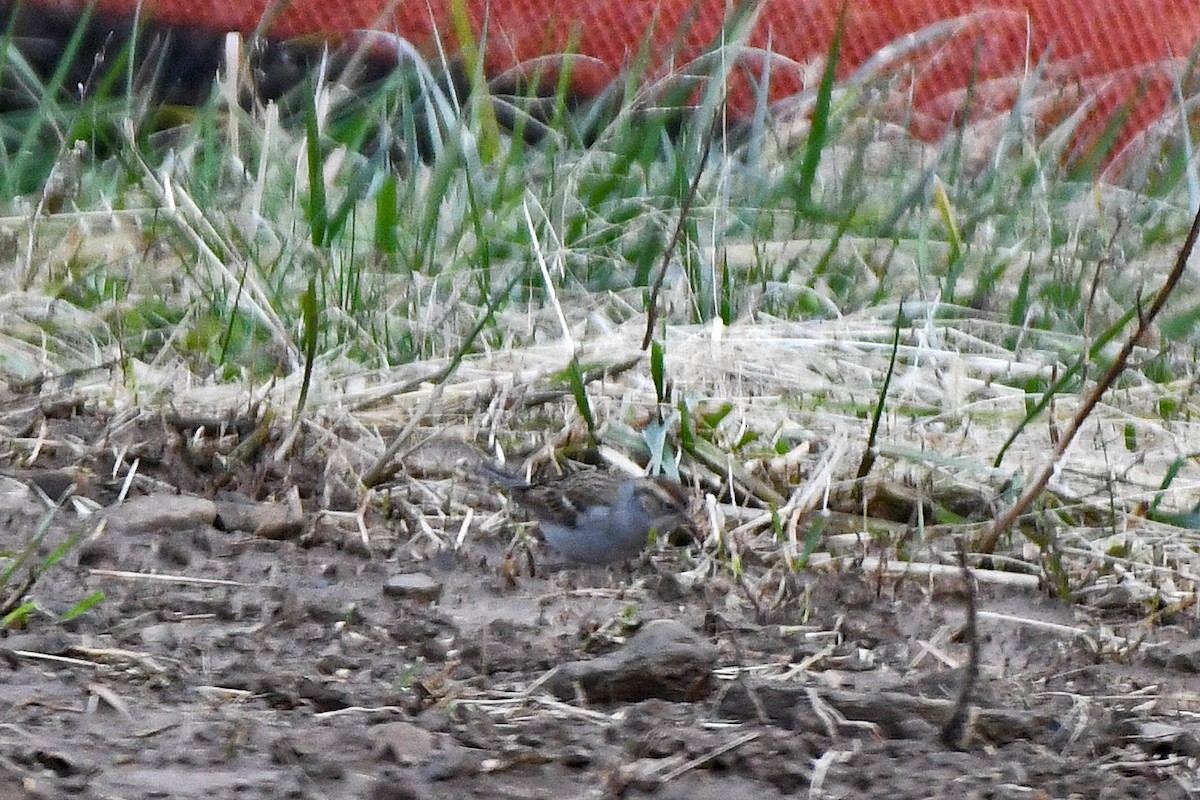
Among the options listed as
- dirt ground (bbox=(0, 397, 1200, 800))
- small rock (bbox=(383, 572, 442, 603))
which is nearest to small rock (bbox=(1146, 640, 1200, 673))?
dirt ground (bbox=(0, 397, 1200, 800))

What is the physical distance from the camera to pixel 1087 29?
20.8 feet

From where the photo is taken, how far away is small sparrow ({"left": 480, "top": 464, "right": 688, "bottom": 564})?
286cm

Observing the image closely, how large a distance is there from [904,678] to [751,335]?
4.92 ft

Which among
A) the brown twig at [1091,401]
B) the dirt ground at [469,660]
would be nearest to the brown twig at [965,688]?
the dirt ground at [469,660]

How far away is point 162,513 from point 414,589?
52cm

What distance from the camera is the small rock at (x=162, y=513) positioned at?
296 cm

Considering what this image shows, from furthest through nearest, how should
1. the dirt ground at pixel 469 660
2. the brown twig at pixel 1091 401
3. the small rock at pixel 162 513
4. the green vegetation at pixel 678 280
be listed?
the green vegetation at pixel 678 280 → the small rock at pixel 162 513 → the brown twig at pixel 1091 401 → the dirt ground at pixel 469 660

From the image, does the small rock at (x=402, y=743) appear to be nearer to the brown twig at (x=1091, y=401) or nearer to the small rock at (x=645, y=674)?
the small rock at (x=645, y=674)

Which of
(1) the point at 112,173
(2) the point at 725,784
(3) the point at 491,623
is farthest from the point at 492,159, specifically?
(2) the point at 725,784

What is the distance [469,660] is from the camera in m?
2.44

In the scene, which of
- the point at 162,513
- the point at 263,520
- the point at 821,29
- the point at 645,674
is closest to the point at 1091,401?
the point at 645,674

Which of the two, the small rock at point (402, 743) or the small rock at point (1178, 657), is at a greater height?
the small rock at point (402, 743)

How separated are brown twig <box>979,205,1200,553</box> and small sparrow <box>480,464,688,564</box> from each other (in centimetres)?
56

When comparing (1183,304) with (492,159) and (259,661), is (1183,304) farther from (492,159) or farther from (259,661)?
(259,661)
